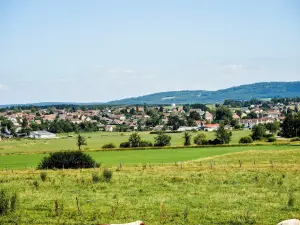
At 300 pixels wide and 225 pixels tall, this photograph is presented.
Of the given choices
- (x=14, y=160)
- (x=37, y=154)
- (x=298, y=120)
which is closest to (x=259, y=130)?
(x=298, y=120)

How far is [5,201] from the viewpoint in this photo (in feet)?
74.4

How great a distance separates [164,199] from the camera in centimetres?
2544

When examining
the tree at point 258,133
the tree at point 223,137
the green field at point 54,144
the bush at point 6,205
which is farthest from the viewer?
the tree at point 258,133

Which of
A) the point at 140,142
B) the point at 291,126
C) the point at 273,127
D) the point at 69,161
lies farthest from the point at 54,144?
the point at 273,127

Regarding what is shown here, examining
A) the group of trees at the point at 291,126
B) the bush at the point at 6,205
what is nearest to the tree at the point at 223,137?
the group of trees at the point at 291,126

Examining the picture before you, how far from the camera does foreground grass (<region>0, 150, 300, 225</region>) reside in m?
21.0

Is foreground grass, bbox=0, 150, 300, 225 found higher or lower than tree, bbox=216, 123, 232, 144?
higher

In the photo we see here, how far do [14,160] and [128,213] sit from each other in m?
51.1

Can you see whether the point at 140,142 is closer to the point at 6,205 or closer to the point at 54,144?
the point at 54,144

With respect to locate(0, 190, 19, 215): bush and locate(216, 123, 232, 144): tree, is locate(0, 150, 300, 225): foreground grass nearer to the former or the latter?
locate(0, 190, 19, 215): bush

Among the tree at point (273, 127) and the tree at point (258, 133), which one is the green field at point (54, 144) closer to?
the tree at point (258, 133)

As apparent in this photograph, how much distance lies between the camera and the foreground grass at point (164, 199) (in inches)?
827

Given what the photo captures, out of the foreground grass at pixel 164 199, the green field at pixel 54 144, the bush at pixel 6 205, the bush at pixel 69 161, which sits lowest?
the green field at pixel 54 144

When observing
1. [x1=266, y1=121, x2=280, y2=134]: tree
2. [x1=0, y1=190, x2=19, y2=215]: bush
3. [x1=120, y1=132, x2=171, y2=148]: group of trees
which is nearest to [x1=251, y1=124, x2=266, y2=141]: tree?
[x1=120, y1=132, x2=171, y2=148]: group of trees
